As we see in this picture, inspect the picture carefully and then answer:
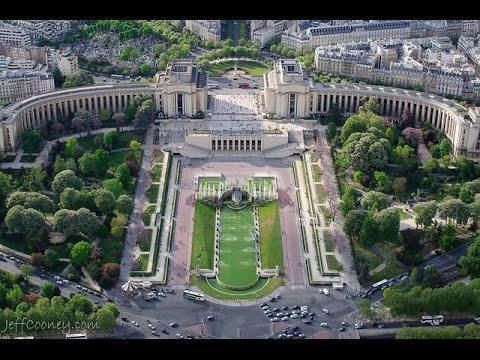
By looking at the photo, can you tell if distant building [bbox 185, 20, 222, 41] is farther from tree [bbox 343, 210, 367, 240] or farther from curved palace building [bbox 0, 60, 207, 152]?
tree [bbox 343, 210, 367, 240]

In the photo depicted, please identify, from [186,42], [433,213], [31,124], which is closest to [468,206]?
[433,213]

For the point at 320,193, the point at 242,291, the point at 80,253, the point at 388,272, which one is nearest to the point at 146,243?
the point at 80,253

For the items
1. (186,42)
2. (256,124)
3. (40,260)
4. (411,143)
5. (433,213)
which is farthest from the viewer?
(186,42)

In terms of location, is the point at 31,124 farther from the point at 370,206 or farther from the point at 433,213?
the point at 433,213

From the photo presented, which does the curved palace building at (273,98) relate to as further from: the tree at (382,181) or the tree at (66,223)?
the tree at (66,223)

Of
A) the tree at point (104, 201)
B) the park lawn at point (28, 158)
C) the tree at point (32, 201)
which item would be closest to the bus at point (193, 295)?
the tree at point (104, 201)

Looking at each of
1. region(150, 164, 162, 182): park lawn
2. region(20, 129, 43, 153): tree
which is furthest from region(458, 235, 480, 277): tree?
region(20, 129, 43, 153): tree
